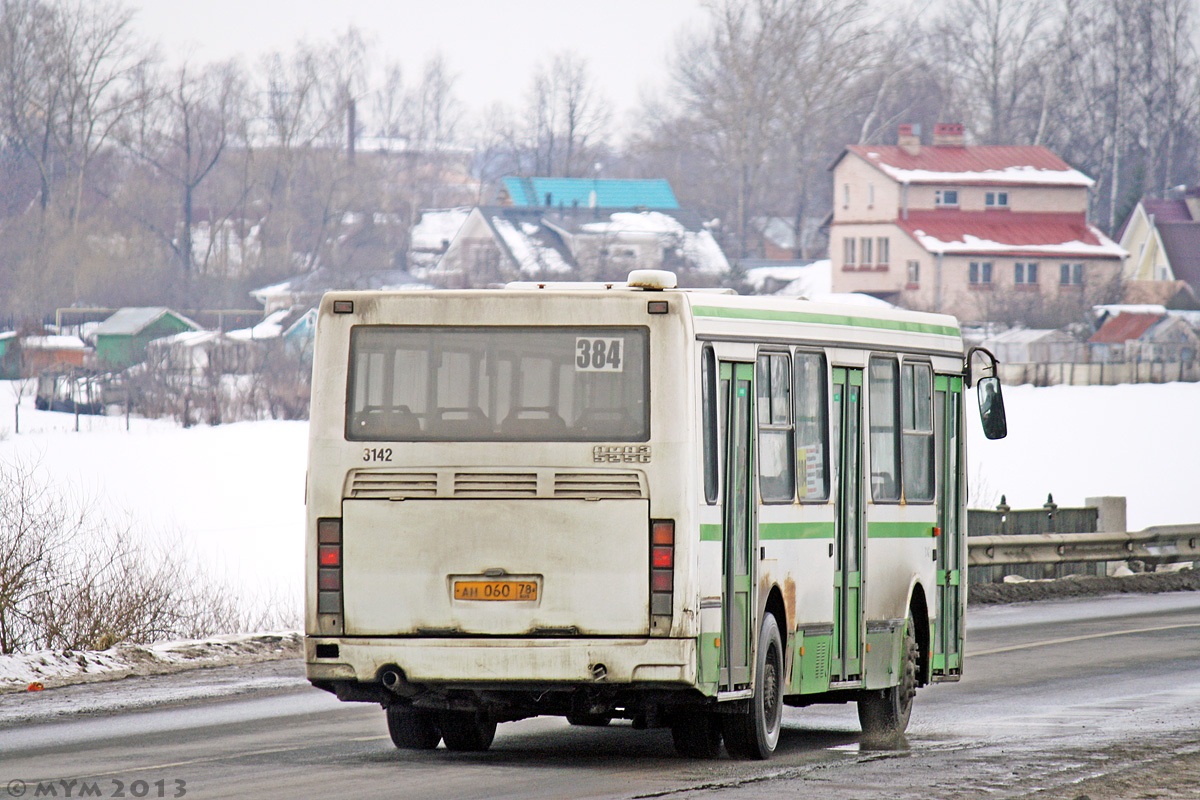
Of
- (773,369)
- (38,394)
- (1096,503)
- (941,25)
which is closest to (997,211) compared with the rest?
(941,25)

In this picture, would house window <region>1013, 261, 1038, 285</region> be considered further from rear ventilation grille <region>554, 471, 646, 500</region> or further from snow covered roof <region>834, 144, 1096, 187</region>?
rear ventilation grille <region>554, 471, 646, 500</region>

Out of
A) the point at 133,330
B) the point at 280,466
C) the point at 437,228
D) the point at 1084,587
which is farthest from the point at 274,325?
the point at 1084,587

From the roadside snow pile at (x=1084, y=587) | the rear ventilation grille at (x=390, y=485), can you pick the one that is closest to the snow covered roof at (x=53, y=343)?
the roadside snow pile at (x=1084, y=587)

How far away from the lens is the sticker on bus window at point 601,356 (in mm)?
10930

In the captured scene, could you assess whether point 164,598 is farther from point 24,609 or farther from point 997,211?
point 997,211

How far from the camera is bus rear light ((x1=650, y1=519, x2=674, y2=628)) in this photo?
10.7 m

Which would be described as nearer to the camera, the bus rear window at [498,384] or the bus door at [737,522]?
the bus rear window at [498,384]

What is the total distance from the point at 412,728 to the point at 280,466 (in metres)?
43.7

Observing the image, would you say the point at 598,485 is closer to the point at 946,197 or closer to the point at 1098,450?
the point at 1098,450

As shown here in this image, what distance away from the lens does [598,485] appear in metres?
10.8

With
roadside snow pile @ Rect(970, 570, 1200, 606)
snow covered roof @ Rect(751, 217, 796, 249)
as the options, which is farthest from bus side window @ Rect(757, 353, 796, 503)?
snow covered roof @ Rect(751, 217, 796, 249)

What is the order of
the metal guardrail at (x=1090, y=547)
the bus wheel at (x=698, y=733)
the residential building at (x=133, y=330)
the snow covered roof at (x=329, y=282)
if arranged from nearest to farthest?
the bus wheel at (x=698, y=733)
the metal guardrail at (x=1090, y=547)
the residential building at (x=133, y=330)
the snow covered roof at (x=329, y=282)

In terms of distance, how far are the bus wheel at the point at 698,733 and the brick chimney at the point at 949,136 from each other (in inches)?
3820

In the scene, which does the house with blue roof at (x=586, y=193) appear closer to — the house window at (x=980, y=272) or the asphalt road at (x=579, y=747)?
the house window at (x=980, y=272)
